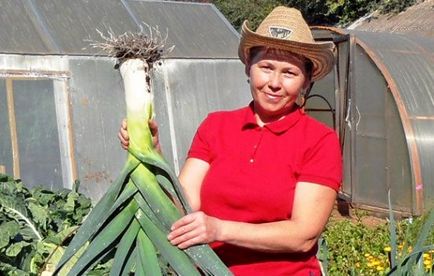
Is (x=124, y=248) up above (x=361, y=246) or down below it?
above

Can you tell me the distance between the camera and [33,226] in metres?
3.85

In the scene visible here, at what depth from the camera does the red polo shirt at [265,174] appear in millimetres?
2014

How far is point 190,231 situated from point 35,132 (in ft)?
17.1

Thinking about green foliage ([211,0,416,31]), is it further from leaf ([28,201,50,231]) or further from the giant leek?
the giant leek

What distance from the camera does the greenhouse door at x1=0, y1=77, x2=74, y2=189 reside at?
6617 mm

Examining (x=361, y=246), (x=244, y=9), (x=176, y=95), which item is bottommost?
(x=361, y=246)

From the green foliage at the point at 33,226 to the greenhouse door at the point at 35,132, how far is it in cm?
233

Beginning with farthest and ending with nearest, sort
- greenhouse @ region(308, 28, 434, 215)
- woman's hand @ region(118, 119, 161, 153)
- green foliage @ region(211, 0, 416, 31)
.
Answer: green foliage @ region(211, 0, 416, 31) < greenhouse @ region(308, 28, 434, 215) < woman's hand @ region(118, 119, 161, 153)

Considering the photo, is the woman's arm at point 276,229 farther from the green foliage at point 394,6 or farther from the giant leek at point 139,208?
the green foliage at point 394,6

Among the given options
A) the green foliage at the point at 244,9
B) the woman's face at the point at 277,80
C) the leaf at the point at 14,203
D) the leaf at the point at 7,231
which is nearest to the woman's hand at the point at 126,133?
the woman's face at the point at 277,80

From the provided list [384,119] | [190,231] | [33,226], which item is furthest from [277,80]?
[384,119]

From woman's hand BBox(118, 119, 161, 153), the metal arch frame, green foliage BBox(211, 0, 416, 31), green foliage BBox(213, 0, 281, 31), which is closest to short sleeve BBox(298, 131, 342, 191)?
woman's hand BBox(118, 119, 161, 153)

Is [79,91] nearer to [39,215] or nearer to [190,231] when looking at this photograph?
[39,215]

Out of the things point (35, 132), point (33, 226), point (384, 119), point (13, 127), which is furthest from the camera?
point (384, 119)
